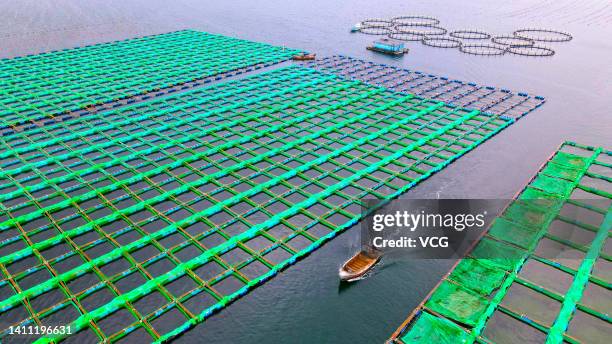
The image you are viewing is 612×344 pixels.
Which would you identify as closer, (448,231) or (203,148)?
(448,231)

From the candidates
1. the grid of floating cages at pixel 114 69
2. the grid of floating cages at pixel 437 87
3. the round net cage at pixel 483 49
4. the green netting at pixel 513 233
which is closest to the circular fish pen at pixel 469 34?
the round net cage at pixel 483 49

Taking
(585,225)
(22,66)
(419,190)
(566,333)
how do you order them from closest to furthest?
(566,333), (585,225), (419,190), (22,66)

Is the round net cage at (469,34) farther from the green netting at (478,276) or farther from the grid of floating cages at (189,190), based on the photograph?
the green netting at (478,276)

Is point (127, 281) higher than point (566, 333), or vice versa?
point (566, 333)

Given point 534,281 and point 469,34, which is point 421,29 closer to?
point 469,34

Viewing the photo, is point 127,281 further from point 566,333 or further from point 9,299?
point 566,333

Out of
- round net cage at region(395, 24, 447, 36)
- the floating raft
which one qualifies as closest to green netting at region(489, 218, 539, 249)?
the floating raft

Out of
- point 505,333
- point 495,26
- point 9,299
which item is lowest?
point 9,299

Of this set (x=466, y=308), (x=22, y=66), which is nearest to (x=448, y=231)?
(x=466, y=308)
